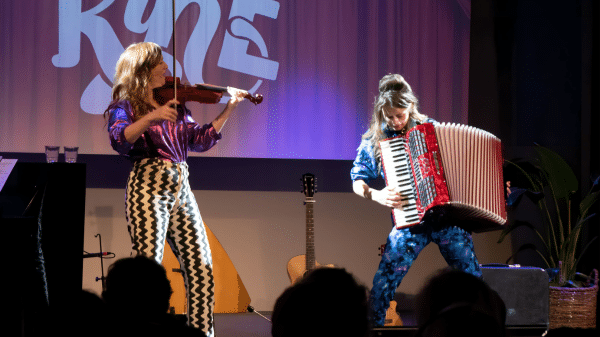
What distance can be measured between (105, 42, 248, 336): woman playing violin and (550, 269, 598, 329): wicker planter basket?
247 centimetres

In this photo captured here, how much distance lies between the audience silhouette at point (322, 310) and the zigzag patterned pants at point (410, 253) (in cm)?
177

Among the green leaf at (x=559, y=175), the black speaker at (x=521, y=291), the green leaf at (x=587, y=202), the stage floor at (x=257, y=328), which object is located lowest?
the stage floor at (x=257, y=328)

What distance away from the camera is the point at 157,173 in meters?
2.62

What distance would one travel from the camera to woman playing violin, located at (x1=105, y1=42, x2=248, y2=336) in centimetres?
256

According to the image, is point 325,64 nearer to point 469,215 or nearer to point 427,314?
point 469,215

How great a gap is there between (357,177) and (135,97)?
3.97ft

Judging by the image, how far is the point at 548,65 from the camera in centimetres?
470

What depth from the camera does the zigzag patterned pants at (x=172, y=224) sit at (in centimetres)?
257

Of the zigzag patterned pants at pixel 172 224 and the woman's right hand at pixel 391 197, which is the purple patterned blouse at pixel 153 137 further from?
the woman's right hand at pixel 391 197

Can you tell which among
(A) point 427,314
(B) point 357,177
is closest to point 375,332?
(B) point 357,177

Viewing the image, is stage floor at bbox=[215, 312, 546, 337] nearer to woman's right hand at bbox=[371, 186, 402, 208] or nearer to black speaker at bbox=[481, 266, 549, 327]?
black speaker at bbox=[481, 266, 549, 327]

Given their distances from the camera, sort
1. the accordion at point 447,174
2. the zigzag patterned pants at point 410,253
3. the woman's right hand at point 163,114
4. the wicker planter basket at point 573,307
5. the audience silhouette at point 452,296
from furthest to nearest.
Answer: the wicker planter basket at point 573,307 < the zigzag patterned pants at point 410,253 < the accordion at point 447,174 < the woman's right hand at point 163,114 < the audience silhouette at point 452,296

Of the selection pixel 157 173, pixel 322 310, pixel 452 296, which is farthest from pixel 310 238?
pixel 322 310

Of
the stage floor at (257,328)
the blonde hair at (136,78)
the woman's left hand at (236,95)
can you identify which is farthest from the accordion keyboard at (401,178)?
the blonde hair at (136,78)
